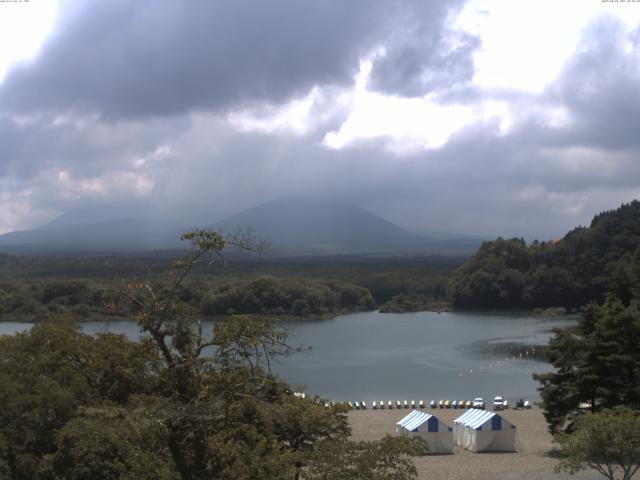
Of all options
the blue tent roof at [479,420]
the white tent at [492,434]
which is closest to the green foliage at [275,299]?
the blue tent roof at [479,420]

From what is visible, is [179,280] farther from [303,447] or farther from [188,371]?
[303,447]

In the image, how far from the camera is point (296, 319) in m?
51.7

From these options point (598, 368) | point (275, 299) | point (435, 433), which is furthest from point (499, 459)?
point (275, 299)

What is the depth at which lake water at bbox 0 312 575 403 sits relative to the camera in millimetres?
27281

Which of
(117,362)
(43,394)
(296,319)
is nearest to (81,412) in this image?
(43,394)

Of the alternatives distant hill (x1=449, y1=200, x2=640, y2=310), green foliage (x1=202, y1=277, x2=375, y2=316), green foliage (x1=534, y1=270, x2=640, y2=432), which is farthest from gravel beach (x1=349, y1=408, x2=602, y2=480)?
distant hill (x1=449, y1=200, x2=640, y2=310)

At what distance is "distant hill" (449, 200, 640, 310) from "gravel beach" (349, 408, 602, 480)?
3839cm

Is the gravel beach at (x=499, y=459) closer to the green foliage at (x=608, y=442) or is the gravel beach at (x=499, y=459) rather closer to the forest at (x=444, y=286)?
the green foliage at (x=608, y=442)

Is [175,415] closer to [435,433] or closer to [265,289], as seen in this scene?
[435,433]

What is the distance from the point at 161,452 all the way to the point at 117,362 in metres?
3.67

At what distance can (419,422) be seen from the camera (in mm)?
16453

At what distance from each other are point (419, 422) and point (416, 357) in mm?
19085

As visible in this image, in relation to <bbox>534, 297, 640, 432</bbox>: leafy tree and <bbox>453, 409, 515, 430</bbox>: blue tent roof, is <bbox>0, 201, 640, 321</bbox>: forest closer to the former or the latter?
<bbox>453, 409, 515, 430</bbox>: blue tent roof

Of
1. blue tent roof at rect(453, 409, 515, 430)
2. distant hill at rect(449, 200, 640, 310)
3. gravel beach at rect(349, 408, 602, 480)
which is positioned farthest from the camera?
distant hill at rect(449, 200, 640, 310)
